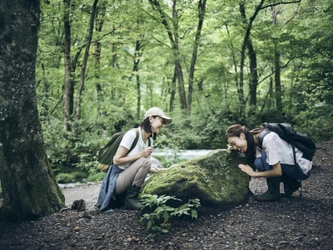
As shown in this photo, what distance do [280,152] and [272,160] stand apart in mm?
203

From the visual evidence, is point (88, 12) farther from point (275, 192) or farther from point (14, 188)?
point (275, 192)

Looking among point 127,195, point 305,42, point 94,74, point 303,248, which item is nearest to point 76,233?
point 127,195

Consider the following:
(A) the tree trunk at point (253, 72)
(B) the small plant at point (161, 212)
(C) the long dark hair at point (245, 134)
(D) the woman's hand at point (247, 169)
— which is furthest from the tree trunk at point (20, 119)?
(A) the tree trunk at point (253, 72)

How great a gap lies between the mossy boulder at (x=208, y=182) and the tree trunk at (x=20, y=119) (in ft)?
5.35

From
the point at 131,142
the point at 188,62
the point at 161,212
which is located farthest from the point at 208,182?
the point at 188,62

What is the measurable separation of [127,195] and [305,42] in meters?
10.3

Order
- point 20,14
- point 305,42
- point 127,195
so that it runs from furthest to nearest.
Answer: point 305,42
point 127,195
point 20,14

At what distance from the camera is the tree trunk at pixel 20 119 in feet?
13.3

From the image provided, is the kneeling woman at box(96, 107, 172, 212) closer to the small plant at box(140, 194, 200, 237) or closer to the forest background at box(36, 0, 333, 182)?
the small plant at box(140, 194, 200, 237)

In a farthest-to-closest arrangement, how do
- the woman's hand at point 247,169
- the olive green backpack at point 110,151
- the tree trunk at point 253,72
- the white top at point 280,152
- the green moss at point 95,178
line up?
1. the tree trunk at point 253,72
2. the green moss at point 95,178
3. the olive green backpack at point 110,151
4. the woman's hand at point 247,169
5. the white top at point 280,152

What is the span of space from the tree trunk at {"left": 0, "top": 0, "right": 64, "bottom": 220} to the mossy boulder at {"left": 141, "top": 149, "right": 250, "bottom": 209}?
1.63 m

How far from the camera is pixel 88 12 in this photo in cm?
1184

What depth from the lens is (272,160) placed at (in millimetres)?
3855

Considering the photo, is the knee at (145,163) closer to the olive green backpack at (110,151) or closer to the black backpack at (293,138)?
the olive green backpack at (110,151)
